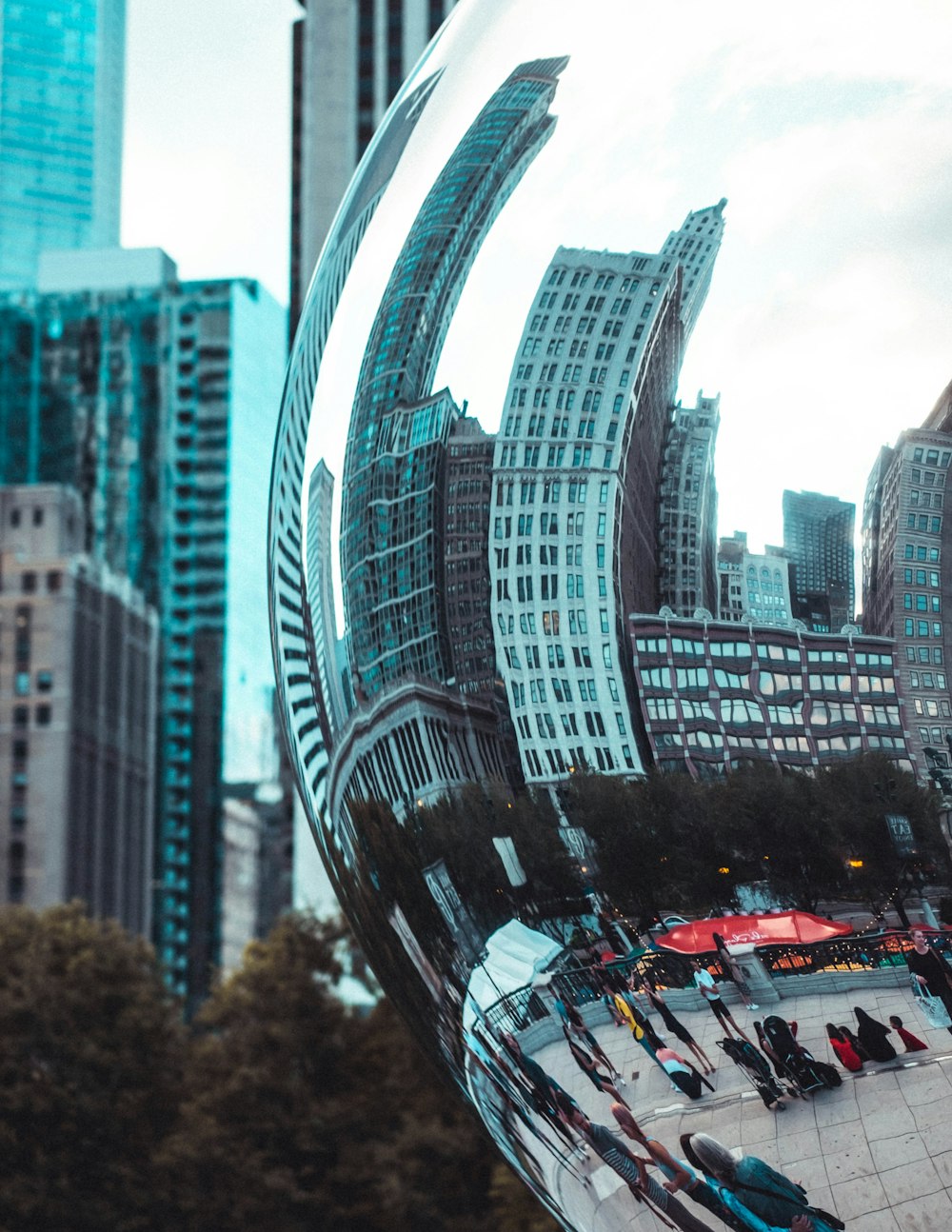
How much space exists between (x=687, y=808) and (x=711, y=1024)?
0.22 m

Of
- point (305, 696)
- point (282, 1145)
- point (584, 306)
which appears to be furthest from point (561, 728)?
point (282, 1145)

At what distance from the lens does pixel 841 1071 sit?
5.42ft

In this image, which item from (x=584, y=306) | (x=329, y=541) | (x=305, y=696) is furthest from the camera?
(x=305, y=696)

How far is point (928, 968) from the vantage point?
1610mm

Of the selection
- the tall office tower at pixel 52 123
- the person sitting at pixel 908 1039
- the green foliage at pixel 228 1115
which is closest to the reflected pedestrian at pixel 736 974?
the person sitting at pixel 908 1039

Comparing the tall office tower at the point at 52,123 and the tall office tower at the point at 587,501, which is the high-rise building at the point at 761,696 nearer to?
the tall office tower at the point at 587,501

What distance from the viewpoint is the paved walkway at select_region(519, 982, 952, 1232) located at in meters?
1.62

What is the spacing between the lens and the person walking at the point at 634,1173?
1816mm

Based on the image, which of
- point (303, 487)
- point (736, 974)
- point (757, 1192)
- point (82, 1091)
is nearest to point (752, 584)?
point (736, 974)

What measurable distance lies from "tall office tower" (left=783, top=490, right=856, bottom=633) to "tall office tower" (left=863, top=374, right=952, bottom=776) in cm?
2

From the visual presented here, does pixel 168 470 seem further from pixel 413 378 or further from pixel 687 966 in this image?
pixel 687 966

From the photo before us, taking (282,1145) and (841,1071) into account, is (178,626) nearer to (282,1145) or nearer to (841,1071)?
(282,1145)

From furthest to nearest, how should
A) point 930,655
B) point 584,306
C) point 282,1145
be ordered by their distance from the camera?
point 282,1145, point 584,306, point 930,655

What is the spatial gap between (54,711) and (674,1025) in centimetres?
10112
